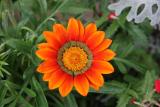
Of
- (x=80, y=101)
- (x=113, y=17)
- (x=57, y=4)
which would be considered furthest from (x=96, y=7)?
(x=80, y=101)

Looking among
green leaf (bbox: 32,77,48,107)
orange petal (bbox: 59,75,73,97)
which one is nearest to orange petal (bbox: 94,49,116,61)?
orange petal (bbox: 59,75,73,97)

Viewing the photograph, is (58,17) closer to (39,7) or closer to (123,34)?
(39,7)

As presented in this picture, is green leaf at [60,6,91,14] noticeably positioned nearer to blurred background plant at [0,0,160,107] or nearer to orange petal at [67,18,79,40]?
blurred background plant at [0,0,160,107]

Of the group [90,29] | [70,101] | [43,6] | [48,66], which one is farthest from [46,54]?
[43,6]

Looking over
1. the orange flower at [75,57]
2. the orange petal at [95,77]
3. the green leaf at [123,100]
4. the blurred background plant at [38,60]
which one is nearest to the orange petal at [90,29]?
the orange flower at [75,57]

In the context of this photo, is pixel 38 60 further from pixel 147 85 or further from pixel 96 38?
pixel 147 85

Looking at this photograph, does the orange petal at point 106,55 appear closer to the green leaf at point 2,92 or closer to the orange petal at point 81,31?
the orange petal at point 81,31
